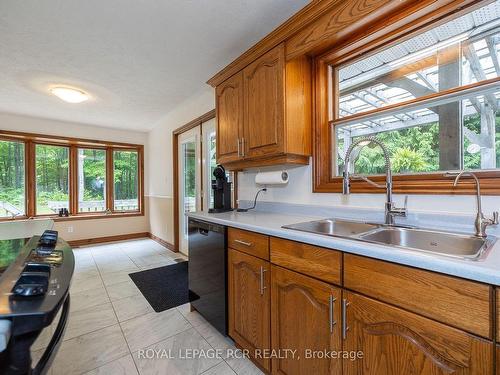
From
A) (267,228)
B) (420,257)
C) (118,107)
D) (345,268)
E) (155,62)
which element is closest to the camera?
(420,257)

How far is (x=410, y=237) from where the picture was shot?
121cm

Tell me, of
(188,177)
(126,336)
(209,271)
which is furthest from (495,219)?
(188,177)

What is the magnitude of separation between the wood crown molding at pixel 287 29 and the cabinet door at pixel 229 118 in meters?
0.10

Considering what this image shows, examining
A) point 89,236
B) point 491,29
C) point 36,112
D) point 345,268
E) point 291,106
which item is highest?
point 36,112

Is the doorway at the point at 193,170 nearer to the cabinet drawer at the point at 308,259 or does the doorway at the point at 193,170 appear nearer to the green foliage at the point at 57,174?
the cabinet drawer at the point at 308,259

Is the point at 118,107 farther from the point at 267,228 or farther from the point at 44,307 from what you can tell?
the point at 44,307

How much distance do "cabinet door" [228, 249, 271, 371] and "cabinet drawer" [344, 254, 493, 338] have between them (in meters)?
0.54

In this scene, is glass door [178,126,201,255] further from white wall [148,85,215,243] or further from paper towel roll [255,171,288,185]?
paper towel roll [255,171,288,185]

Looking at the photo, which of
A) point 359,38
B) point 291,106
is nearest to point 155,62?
point 291,106

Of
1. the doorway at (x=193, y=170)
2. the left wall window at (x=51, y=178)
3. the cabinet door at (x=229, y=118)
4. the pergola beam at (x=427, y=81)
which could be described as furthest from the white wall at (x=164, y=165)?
the pergola beam at (x=427, y=81)

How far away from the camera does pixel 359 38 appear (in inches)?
59.8

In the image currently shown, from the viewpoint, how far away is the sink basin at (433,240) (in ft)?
3.22

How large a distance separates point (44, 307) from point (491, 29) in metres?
2.00

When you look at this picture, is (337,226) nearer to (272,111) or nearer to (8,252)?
(272,111)
